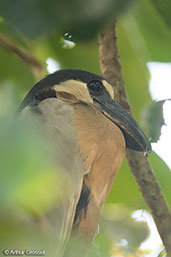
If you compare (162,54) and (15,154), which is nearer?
(15,154)

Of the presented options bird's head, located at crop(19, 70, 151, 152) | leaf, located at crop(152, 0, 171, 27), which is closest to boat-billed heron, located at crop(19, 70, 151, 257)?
bird's head, located at crop(19, 70, 151, 152)

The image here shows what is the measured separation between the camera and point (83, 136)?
1655 mm

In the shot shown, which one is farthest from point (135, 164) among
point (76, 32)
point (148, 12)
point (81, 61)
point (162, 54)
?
point (76, 32)

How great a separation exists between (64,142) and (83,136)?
110mm

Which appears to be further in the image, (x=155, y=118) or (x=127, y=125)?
(x=127, y=125)

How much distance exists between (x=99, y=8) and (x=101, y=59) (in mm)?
1577

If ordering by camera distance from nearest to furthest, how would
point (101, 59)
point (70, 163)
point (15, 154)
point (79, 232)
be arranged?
1. point (15, 154)
2. point (70, 163)
3. point (79, 232)
4. point (101, 59)

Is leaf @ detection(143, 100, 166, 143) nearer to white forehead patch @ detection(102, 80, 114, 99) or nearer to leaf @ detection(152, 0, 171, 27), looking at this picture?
white forehead patch @ detection(102, 80, 114, 99)

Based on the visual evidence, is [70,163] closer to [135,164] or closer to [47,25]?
[135,164]

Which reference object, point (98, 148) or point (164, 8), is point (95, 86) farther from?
point (164, 8)

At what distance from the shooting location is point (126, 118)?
1.84 metres

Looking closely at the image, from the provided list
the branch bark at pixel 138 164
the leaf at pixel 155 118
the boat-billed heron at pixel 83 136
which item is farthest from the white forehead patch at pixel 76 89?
the leaf at pixel 155 118

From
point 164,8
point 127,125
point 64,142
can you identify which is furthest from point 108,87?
point 164,8

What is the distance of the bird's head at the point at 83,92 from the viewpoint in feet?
6.16
